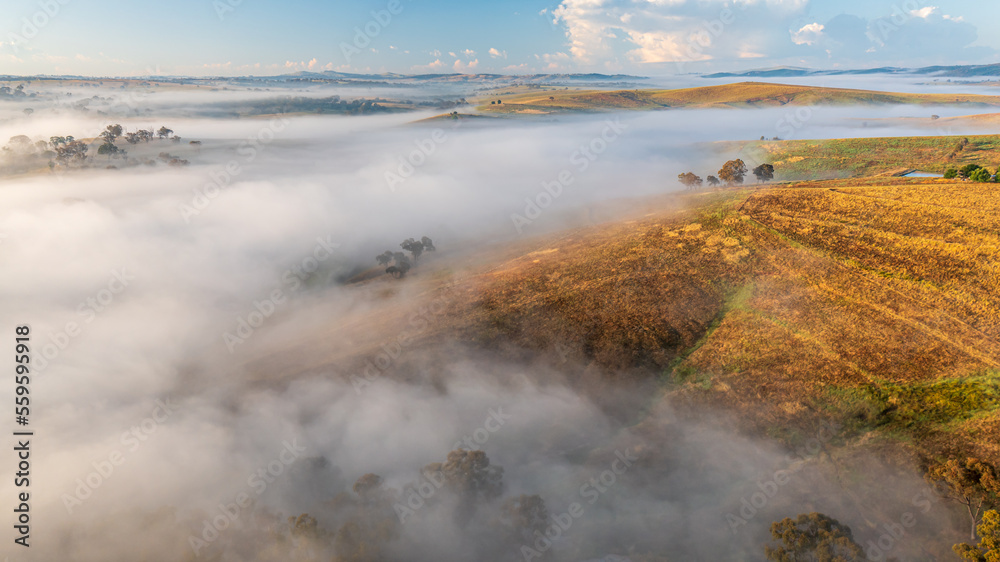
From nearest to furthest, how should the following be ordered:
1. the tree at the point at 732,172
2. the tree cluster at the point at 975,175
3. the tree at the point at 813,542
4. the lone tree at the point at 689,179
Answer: the tree at the point at 813,542
the tree cluster at the point at 975,175
the tree at the point at 732,172
the lone tree at the point at 689,179

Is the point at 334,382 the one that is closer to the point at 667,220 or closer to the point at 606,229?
the point at 606,229

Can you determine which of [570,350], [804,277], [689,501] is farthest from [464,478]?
[804,277]

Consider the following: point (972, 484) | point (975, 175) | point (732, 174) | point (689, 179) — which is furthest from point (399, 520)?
point (975, 175)

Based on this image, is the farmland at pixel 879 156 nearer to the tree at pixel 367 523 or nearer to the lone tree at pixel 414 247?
the lone tree at pixel 414 247

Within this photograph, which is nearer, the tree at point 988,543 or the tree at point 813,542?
the tree at point 988,543

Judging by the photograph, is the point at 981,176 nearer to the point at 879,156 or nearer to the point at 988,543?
the point at 879,156

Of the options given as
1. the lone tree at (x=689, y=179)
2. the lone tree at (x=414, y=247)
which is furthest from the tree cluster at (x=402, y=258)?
the lone tree at (x=689, y=179)
